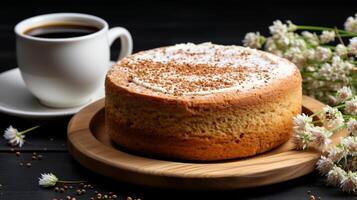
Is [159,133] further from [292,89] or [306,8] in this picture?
[306,8]

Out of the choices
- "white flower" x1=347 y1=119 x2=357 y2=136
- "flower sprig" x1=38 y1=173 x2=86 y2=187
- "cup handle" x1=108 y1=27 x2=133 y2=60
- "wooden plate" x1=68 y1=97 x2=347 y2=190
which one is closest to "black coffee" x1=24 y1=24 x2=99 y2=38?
"cup handle" x1=108 y1=27 x2=133 y2=60

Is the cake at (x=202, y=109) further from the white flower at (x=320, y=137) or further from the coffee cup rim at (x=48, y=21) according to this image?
the coffee cup rim at (x=48, y=21)

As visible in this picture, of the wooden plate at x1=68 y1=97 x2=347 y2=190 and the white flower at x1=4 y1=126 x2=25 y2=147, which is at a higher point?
the wooden plate at x1=68 y1=97 x2=347 y2=190

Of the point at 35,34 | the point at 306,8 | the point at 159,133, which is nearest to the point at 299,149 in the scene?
the point at 159,133

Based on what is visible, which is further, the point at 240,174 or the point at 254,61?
the point at 254,61

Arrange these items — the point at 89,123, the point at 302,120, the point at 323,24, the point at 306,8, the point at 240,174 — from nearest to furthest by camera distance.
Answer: the point at 240,174 < the point at 302,120 < the point at 89,123 < the point at 323,24 < the point at 306,8

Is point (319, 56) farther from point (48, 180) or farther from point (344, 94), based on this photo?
point (48, 180)

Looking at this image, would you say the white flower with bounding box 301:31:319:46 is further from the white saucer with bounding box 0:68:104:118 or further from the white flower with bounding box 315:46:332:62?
the white saucer with bounding box 0:68:104:118
